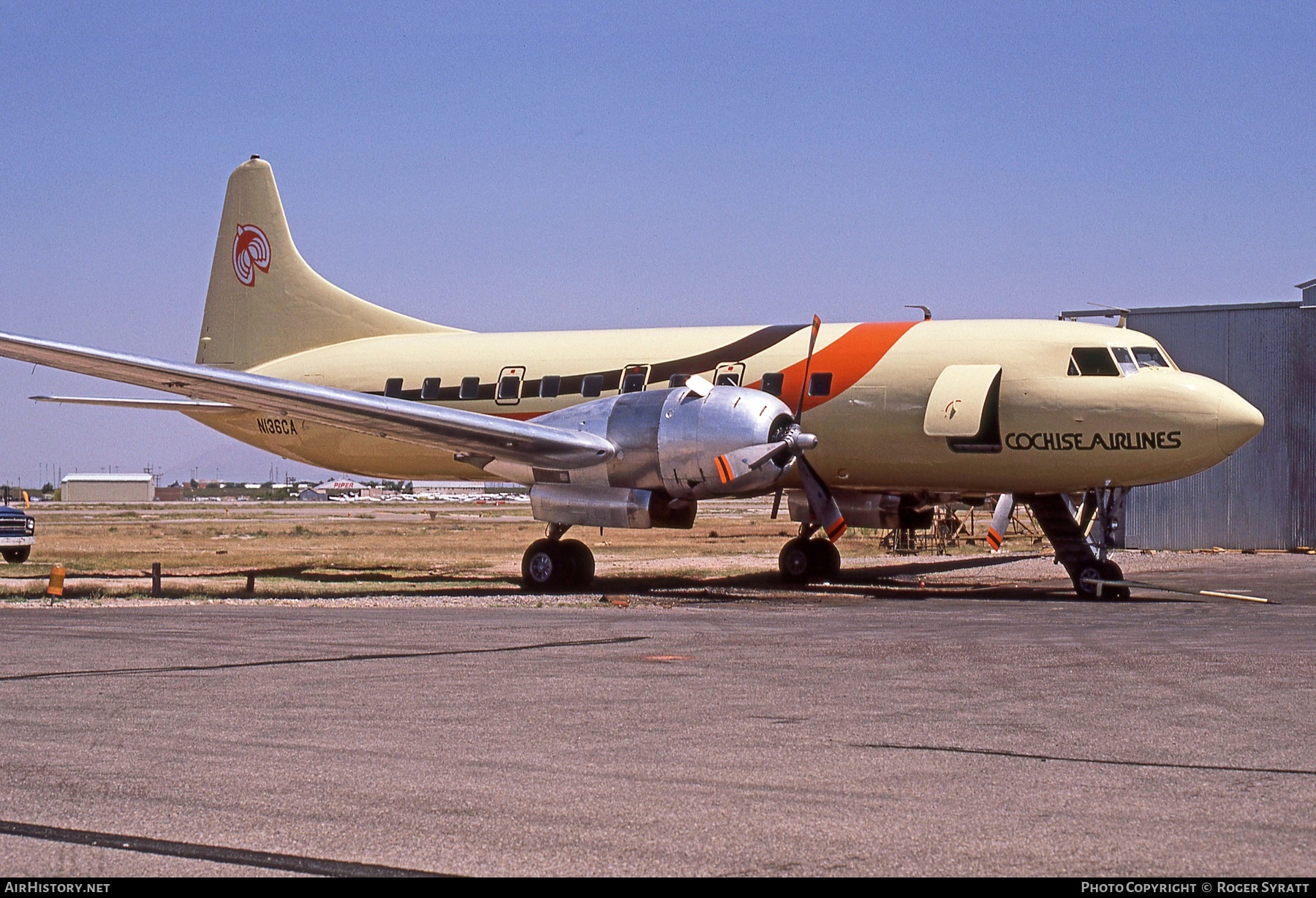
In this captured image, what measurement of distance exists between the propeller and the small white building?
12693cm

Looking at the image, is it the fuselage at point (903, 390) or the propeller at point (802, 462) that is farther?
the fuselage at point (903, 390)

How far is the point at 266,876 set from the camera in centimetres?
→ 535

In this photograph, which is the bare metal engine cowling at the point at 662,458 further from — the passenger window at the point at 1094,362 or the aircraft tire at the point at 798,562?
the passenger window at the point at 1094,362

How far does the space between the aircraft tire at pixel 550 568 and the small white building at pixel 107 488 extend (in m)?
125

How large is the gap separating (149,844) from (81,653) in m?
7.34

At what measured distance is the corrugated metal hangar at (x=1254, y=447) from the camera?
124 ft

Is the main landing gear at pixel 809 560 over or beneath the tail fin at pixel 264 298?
beneath

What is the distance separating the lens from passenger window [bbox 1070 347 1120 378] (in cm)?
2114

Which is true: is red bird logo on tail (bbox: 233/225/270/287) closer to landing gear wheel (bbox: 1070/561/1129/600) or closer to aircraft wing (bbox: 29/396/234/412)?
aircraft wing (bbox: 29/396/234/412)

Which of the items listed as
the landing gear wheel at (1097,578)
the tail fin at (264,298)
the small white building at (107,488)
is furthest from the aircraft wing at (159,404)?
the small white building at (107,488)

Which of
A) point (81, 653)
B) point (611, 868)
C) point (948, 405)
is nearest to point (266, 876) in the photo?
point (611, 868)

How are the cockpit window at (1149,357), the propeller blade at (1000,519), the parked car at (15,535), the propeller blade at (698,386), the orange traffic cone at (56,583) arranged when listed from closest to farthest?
the orange traffic cone at (56,583), the propeller blade at (698,386), the cockpit window at (1149,357), the propeller blade at (1000,519), the parked car at (15,535)

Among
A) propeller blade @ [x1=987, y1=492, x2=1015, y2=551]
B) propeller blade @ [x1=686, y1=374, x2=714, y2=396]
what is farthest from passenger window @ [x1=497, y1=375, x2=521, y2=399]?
propeller blade @ [x1=987, y1=492, x2=1015, y2=551]

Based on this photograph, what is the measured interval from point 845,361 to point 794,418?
4.84 ft
